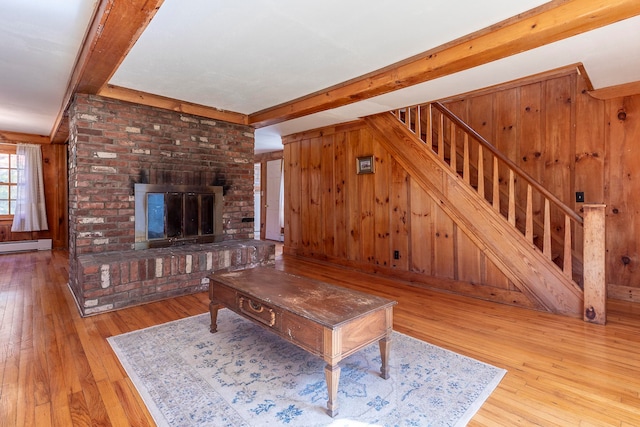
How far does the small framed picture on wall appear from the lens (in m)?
4.58

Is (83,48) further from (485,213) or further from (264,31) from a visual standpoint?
(485,213)

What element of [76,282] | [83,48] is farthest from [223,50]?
[76,282]

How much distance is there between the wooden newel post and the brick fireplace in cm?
339

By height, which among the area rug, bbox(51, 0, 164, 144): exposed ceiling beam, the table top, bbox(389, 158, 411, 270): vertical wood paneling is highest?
bbox(51, 0, 164, 144): exposed ceiling beam

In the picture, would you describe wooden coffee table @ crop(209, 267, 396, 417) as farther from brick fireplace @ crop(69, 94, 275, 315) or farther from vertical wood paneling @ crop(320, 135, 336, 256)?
vertical wood paneling @ crop(320, 135, 336, 256)

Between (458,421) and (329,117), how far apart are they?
3793 mm

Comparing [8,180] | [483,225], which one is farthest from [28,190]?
[483,225]

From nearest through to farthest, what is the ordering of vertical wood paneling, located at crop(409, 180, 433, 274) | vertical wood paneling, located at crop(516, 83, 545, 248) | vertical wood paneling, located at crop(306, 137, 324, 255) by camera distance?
1. vertical wood paneling, located at crop(516, 83, 545, 248)
2. vertical wood paneling, located at crop(409, 180, 433, 274)
3. vertical wood paneling, located at crop(306, 137, 324, 255)

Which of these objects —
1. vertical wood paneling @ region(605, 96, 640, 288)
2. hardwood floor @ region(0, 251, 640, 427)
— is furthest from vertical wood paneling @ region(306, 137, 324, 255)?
vertical wood paneling @ region(605, 96, 640, 288)

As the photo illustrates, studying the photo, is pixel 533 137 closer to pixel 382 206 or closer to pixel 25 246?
pixel 382 206

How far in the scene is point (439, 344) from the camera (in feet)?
7.84

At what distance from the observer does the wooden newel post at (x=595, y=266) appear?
2.74 m

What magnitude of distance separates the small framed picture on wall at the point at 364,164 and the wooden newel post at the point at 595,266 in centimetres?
249

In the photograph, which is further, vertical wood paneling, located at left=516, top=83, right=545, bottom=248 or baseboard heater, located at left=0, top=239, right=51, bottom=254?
baseboard heater, located at left=0, top=239, right=51, bottom=254
